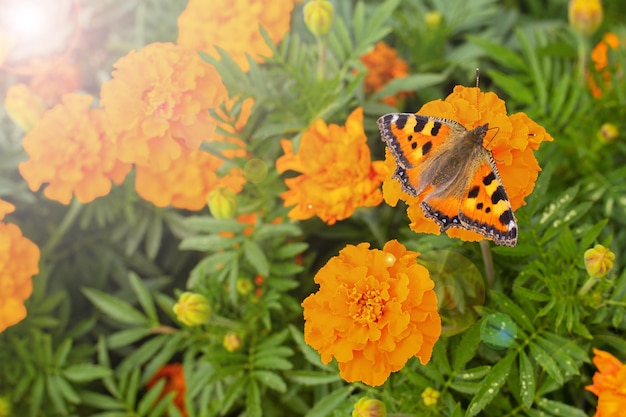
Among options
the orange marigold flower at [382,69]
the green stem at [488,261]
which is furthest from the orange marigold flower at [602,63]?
the green stem at [488,261]

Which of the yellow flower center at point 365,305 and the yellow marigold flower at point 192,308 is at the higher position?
the yellow flower center at point 365,305

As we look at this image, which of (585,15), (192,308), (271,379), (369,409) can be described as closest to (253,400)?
(271,379)

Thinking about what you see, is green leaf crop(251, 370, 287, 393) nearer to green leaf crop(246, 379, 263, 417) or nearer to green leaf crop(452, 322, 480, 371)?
green leaf crop(246, 379, 263, 417)

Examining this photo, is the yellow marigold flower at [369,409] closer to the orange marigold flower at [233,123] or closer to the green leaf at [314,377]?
the green leaf at [314,377]

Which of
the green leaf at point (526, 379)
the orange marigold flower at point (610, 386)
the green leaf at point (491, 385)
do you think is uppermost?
the green leaf at point (491, 385)

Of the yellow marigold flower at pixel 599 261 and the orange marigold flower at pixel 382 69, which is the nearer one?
the yellow marigold flower at pixel 599 261
